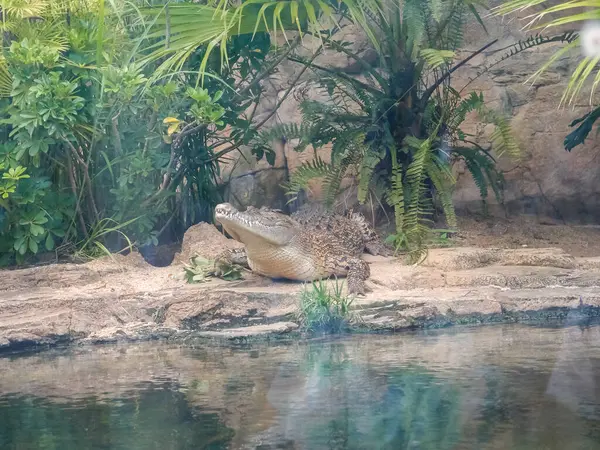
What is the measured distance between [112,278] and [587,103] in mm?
5354

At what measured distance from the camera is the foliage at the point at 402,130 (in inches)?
292

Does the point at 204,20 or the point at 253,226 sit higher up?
the point at 204,20

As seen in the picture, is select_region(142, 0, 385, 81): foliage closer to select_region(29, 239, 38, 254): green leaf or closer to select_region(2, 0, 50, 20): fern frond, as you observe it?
select_region(2, 0, 50, 20): fern frond

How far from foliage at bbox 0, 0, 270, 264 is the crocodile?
89cm

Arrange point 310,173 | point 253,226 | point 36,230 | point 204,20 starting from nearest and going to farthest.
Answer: point 204,20
point 253,226
point 36,230
point 310,173

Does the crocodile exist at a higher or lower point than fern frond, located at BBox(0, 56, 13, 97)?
lower

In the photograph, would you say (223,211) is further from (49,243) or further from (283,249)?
(49,243)

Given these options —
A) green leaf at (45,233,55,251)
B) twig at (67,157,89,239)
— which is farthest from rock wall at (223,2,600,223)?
green leaf at (45,233,55,251)

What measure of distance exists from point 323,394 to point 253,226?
2914 millimetres

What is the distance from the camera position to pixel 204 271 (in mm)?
6797

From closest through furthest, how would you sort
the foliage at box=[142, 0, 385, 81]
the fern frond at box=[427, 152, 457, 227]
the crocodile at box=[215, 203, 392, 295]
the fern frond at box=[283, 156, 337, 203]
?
the foliage at box=[142, 0, 385, 81]
the crocodile at box=[215, 203, 392, 295]
the fern frond at box=[427, 152, 457, 227]
the fern frond at box=[283, 156, 337, 203]

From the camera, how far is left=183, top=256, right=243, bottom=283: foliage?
264 inches

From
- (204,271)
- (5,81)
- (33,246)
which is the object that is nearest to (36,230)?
(33,246)

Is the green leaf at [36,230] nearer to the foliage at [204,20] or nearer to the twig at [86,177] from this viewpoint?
the twig at [86,177]
